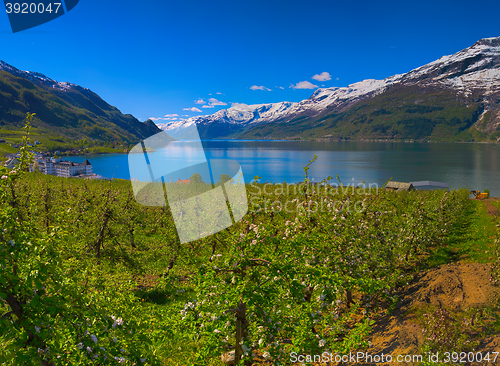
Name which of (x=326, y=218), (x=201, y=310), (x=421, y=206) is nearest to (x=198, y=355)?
(x=201, y=310)

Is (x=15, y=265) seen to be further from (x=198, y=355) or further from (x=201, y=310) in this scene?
(x=198, y=355)

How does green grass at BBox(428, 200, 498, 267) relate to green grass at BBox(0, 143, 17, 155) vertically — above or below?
below

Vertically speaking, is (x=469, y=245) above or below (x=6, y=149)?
below

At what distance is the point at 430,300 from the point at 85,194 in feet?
A: 71.9

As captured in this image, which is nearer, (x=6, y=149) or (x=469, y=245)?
(x=469, y=245)

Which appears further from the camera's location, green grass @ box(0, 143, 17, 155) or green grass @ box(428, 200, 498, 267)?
green grass @ box(0, 143, 17, 155)

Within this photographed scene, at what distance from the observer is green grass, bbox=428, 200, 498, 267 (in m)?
17.0

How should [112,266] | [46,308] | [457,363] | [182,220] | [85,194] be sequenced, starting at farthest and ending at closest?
1. [85,194]
2. [182,220]
3. [112,266]
4. [457,363]
5. [46,308]

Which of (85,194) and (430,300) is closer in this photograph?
(430,300)

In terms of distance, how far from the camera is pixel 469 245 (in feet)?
64.6

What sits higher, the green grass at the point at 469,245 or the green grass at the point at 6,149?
the green grass at the point at 6,149

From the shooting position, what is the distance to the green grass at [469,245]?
55.7 feet

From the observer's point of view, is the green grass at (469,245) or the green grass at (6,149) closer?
the green grass at (469,245)

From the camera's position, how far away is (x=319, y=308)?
27.4 feet
